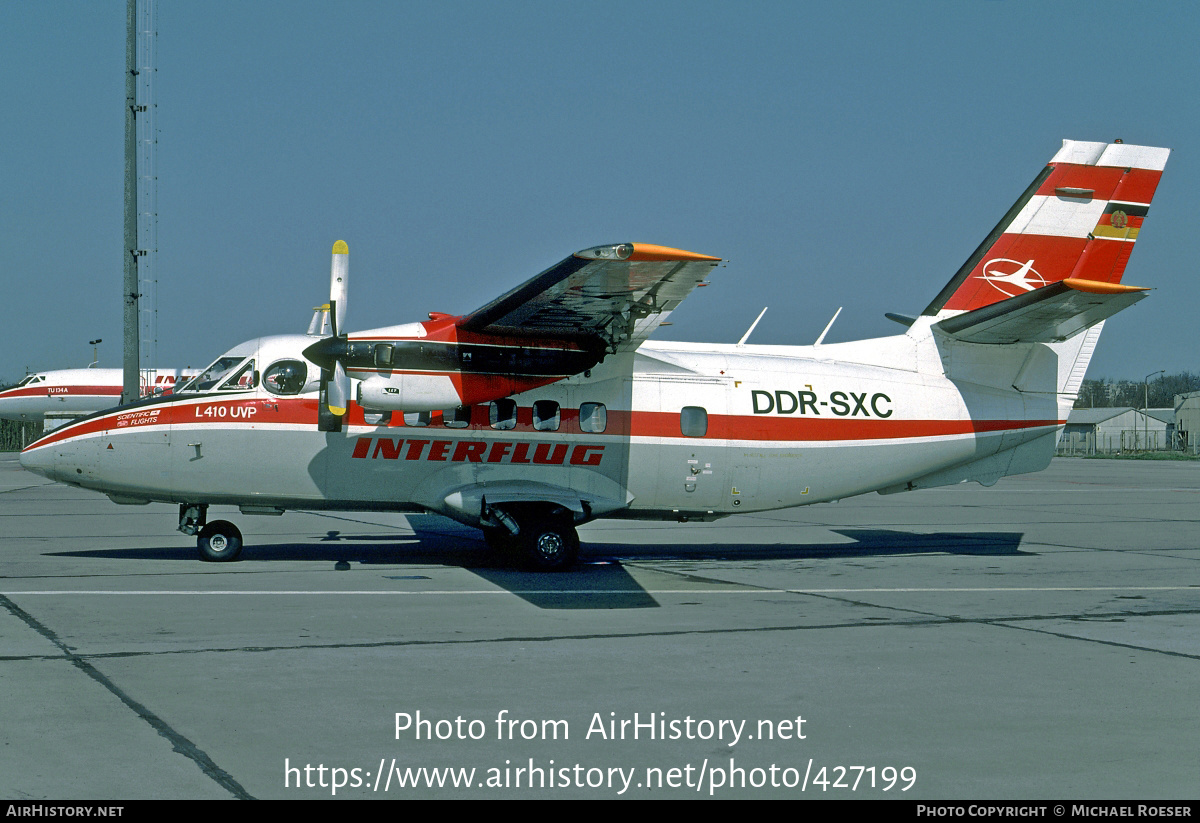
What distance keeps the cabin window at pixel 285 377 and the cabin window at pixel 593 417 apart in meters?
3.83

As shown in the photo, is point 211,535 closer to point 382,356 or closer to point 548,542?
point 382,356

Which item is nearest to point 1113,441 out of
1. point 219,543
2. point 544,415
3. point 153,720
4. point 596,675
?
Result: point 544,415

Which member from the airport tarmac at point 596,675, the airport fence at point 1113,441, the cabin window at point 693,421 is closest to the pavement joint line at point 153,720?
the airport tarmac at point 596,675

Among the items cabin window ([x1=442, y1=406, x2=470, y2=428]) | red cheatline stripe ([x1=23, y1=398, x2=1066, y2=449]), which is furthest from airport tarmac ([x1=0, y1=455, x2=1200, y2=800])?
cabin window ([x1=442, y1=406, x2=470, y2=428])

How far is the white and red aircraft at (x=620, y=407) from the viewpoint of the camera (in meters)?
13.8

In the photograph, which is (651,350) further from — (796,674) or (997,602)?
(796,674)

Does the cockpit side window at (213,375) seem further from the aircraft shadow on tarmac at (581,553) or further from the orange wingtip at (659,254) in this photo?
the orange wingtip at (659,254)

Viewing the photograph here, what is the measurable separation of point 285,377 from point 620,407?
4.62 m

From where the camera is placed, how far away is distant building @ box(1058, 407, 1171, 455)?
102 metres

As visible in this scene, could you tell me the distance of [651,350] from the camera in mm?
15812

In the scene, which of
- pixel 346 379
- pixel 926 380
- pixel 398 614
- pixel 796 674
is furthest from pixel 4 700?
pixel 926 380

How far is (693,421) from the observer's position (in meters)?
15.4

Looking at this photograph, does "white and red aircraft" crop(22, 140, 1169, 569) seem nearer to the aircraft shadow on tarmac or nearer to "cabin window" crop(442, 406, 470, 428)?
"cabin window" crop(442, 406, 470, 428)
